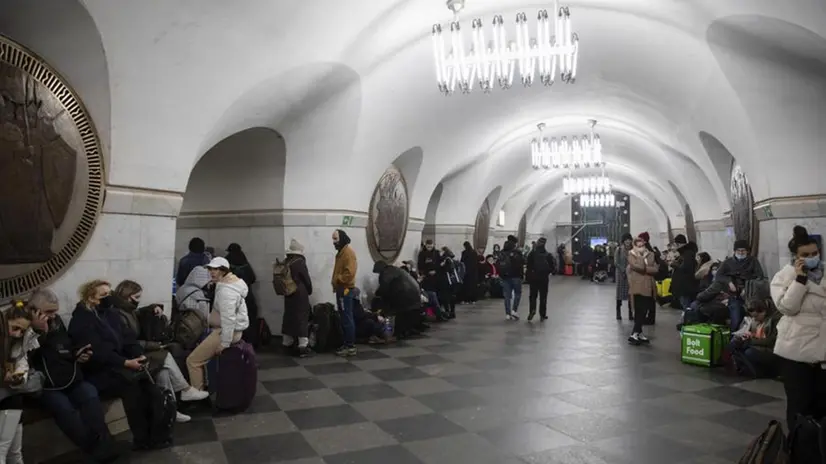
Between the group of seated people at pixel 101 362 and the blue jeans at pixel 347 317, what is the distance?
242 cm

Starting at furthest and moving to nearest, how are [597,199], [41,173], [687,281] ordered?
1. [597,199]
2. [687,281]
3. [41,173]

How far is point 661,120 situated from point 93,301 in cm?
987

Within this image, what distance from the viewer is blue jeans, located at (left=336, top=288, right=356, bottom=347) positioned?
7.34 meters

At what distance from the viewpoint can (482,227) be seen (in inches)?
683

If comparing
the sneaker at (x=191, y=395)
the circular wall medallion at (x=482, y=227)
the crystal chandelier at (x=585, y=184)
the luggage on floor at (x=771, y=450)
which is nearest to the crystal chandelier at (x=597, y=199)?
the crystal chandelier at (x=585, y=184)

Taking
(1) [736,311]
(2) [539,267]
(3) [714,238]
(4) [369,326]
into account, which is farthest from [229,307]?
(3) [714,238]

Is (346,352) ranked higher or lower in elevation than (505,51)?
lower

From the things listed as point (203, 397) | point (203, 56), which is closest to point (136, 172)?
point (203, 56)

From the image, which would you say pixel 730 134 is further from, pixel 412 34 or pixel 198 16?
pixel 198 16

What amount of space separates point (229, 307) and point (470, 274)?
873 cm

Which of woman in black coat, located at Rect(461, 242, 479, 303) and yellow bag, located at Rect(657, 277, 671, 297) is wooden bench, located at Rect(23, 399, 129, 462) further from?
yellow bag, located at Rect(657, 277, 671, 297)

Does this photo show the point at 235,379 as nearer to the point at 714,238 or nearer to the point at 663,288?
the point at 663,288

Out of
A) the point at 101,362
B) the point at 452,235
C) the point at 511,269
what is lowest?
the point at 101,362

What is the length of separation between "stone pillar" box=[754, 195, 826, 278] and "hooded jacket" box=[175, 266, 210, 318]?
22.4 feet
